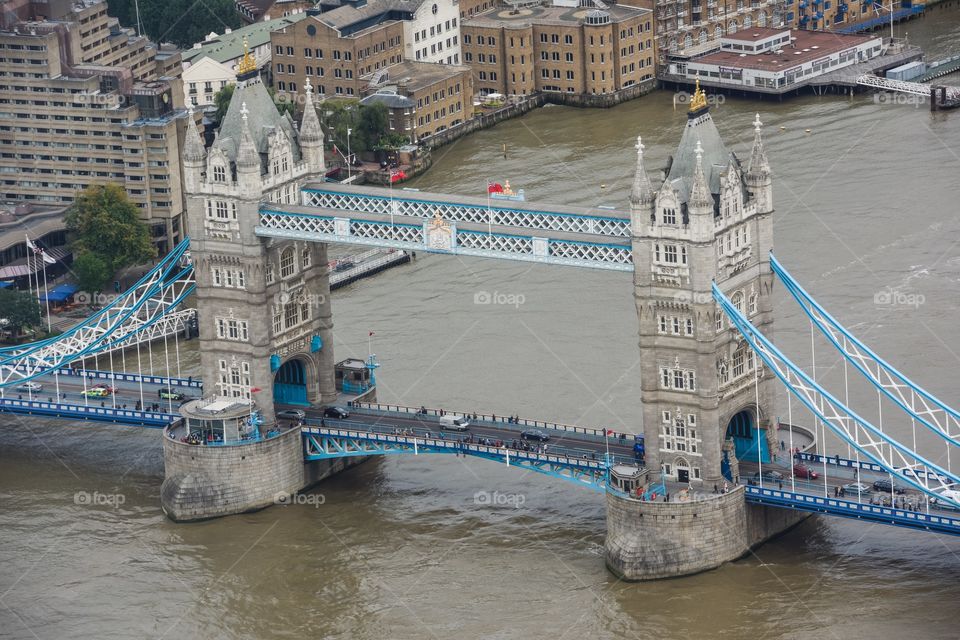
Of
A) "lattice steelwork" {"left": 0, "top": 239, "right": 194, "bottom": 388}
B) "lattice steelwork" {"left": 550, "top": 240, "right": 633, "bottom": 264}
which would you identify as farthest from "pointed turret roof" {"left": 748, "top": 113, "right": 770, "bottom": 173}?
"lattice steelwork" {"left": 0, "top": 239, "right": 194, "bottom": 388}

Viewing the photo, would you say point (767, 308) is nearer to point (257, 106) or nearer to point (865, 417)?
point (865, 417)

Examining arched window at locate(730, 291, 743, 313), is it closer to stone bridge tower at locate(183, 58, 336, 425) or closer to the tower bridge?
the tower bridge

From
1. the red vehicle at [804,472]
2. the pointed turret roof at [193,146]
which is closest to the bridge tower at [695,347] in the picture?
the red vehicle at [804,472]

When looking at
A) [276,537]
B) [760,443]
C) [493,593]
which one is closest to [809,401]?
[760,443]

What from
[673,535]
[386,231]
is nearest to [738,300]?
[673,535]

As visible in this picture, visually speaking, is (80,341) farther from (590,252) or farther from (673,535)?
(673,535)
